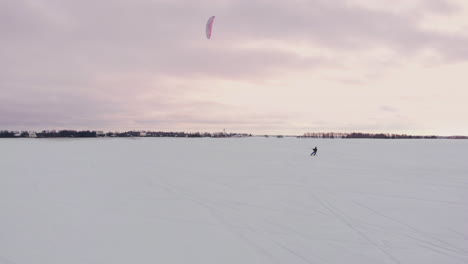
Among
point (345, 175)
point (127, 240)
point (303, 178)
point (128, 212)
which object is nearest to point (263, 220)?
point (127, 240)

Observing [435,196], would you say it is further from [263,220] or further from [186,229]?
[186,229]

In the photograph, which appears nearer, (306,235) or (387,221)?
(306,235)

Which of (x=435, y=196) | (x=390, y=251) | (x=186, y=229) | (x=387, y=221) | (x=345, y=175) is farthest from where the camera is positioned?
(x=345, y=175)

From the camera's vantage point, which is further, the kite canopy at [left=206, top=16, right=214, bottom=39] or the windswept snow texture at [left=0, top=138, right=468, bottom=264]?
the kite canopy at [left=206, top=16, right=214, bottom=39]

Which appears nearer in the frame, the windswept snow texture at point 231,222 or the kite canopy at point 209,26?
the windswept snow texture at point 231,222

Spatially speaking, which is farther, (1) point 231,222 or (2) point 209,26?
(2) point 209,26

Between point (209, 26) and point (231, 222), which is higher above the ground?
point (209, 26)

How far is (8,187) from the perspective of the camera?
782cm

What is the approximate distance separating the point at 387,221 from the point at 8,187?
995 centimetres

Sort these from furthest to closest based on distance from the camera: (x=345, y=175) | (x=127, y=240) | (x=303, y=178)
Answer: (x=345, y=175)
(x=303, y=178)
(x=127, y=240)

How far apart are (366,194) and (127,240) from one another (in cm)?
610

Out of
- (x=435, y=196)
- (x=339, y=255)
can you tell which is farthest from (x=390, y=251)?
(x=435, y=196)

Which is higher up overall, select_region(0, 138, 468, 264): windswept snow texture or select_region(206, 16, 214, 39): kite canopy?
select_region(206, 16, 214, 39): kite canopy

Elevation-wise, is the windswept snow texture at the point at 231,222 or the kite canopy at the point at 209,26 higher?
the kite canopy at the point at 209,26
